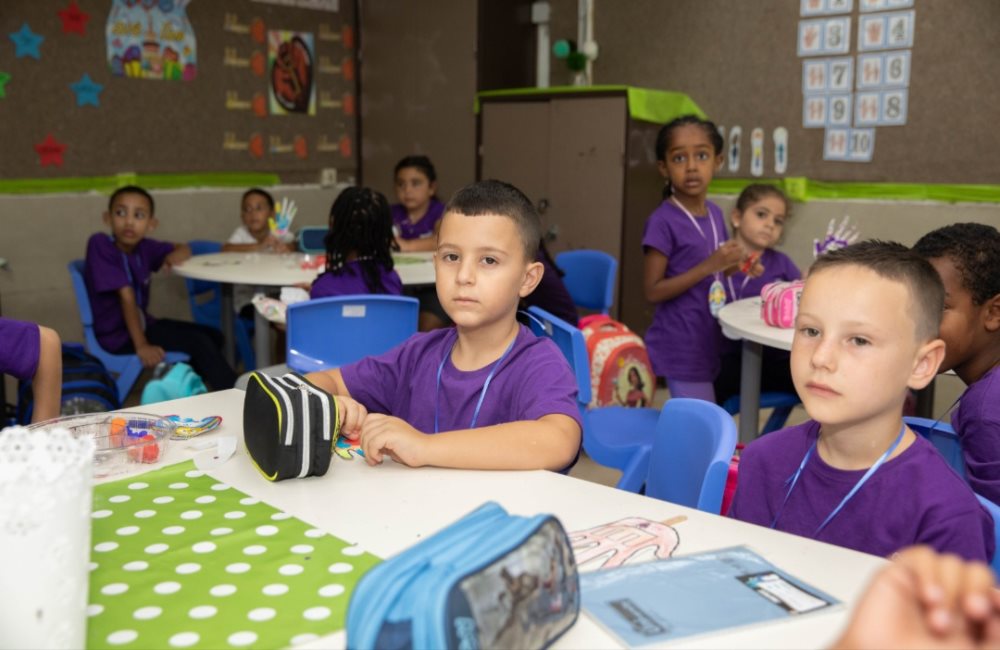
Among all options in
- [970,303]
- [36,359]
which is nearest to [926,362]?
[970,303]

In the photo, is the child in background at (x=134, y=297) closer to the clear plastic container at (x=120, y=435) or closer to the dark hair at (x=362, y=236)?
the dark hair at (x=362, y=236)

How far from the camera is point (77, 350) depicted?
329 cm

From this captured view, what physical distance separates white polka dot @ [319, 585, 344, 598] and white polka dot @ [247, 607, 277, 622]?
0.06m

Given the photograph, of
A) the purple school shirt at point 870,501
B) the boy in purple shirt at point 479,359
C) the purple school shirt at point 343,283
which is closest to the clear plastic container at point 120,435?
the boy in purple shirt at point 479,359

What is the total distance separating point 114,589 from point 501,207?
932 millimetres

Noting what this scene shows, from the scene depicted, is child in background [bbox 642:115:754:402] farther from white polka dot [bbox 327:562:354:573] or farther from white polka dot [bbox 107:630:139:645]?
white polka dot [bbox 107:630:139:645]

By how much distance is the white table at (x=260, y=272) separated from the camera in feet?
12.0

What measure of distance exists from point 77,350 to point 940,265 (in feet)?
9.05

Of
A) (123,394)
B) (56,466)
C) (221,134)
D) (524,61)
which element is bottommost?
(123,394)

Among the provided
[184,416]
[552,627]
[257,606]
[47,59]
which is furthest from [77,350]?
[552,627]

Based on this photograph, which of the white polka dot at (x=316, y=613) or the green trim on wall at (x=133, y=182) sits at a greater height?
the green trim on wall at (x=133, y=182)

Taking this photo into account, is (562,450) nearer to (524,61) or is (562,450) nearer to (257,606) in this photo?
(257,606)

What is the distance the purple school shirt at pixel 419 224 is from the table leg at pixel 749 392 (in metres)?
2.38

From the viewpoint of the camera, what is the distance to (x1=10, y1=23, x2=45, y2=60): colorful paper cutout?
473cm
